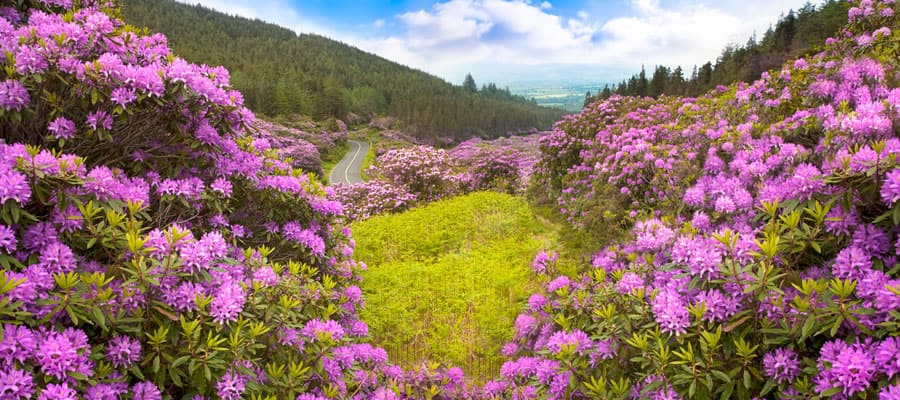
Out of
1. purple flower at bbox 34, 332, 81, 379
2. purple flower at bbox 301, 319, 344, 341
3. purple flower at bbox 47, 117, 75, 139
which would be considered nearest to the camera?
purple flower at bbox 34, 332, 81, 379

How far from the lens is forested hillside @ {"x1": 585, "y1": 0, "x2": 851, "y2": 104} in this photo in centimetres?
3631

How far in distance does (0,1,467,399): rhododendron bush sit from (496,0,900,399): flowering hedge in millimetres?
1609

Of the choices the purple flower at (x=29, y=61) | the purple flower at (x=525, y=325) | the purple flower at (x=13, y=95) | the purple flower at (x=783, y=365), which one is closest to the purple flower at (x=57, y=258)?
the purple flower at (x=13, y=95)

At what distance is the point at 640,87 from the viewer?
51281mm

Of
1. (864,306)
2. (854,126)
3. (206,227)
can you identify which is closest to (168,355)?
(206,227)

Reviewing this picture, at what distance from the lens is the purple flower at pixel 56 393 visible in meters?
1.73

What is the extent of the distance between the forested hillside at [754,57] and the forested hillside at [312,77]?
3217 cm

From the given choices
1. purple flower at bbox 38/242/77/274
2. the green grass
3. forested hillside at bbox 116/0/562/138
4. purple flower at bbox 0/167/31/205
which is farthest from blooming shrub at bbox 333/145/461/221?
forested hillside at bbox 116/0/562/138

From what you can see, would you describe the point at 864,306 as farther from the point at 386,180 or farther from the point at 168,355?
the point at 386,180

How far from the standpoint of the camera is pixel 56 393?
1749mm

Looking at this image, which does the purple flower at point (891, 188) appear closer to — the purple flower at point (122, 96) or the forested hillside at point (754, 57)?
the purple flower at point (122, 96)

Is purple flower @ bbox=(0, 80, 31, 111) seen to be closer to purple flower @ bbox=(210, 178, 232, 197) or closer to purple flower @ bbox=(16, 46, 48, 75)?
purple flower @ bbox=(16, 46, 48, 75)

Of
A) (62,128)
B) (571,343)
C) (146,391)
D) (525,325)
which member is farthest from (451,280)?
(62,128)

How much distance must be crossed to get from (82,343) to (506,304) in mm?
4941
